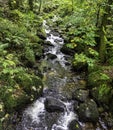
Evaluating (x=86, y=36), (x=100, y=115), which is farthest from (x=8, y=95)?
(x=86, y=36)

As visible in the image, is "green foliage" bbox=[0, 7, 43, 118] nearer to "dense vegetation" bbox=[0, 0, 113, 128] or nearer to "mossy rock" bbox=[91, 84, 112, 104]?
"dense vegetation" bbox=[0, 0, 113, 128]

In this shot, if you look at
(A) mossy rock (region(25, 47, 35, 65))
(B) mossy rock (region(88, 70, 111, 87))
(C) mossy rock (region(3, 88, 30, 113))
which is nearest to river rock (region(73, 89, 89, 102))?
(B) mossy rock (region(88, 70, 111, 87))

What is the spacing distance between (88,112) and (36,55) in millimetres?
5398

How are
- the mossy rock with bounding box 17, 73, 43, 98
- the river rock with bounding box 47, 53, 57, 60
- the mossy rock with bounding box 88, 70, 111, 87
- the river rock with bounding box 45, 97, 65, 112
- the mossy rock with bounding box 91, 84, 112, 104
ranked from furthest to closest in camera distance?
the river rock with bounding box 47, 53, 57, 60 < the mossy rock with bounding box 88, 70, 111, 87 < the mossy rock with bounding box 91, 84, 112, 104 < the mossy rock with bounding box 17, 73, 43, 98 < the river rock with bounding box 45, 97, 65, 112

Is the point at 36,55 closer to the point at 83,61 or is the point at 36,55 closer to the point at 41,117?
the point at 83,61

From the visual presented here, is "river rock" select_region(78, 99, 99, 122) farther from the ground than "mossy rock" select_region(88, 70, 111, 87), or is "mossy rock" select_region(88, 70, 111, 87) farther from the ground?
"mossy rock" select_region(88, 70, 111, 87)

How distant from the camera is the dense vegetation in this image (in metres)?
8.68

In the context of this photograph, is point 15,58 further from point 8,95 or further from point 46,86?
point 8,95

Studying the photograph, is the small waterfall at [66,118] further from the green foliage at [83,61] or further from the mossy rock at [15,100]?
the green foliage at [83,61]

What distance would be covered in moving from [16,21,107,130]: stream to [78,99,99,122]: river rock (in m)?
0.24


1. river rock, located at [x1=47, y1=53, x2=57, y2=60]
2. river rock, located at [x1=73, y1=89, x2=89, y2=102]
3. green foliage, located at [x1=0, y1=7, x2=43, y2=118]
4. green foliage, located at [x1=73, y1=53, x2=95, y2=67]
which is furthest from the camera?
river rock, located at [x1=47, y1=53, x2=57, y2=60]

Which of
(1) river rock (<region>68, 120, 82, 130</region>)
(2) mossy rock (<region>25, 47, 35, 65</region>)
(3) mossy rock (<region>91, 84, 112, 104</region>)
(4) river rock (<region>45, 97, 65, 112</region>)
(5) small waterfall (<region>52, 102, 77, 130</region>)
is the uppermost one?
(2) mossy rock (<region>25, 47, 35, 65</region>)

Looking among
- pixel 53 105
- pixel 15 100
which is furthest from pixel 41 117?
pixel 15 100

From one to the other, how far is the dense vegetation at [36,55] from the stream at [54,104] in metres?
0.43
